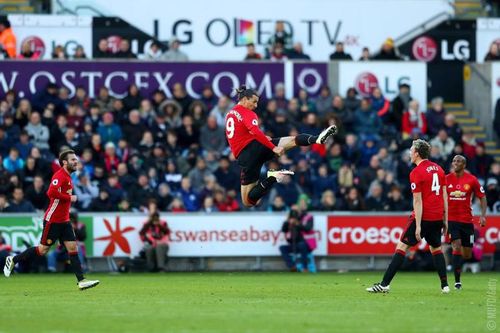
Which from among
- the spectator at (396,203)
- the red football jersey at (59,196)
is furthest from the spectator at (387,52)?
the red football jersey at (59,196)

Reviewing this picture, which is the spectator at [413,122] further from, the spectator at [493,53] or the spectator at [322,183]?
the spectator at [493,53]

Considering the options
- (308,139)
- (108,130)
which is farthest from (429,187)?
(108,130)

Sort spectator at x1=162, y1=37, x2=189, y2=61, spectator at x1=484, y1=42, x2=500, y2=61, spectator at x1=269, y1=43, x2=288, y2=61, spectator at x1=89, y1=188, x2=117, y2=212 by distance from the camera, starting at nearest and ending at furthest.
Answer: spectator at x1=89, y1=188, x2=117, y2=212, spectator at x1=162, y1=37, x2=189, y2=61, spectator at x1=269, y1=43, x2=288, y2=61, spectator at x1=484, y1=42, x2=500, y2=61

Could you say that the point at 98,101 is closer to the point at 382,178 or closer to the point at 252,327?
the point at 382,178

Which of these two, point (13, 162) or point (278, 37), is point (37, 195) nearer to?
point (13, 162)

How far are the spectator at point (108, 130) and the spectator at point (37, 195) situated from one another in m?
2.50

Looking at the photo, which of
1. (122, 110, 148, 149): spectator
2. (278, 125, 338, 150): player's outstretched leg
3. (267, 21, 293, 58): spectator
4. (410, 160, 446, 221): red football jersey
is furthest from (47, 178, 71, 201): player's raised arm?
(267, 21, 293, 58): spectator

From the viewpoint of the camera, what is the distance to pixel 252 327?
47.4ft

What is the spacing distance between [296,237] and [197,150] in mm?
3744

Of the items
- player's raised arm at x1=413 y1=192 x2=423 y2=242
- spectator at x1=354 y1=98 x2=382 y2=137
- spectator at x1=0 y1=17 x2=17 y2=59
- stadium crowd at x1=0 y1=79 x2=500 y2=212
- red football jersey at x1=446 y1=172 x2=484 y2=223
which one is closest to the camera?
player's raised arm at x1=413 y1=192 x2=423 y2=242

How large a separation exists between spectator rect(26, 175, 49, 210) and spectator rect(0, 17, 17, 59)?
5.32 m

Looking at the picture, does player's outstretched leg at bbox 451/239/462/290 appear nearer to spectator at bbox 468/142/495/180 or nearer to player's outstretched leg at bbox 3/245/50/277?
player's outstretched leg at bbox 3/245/50/277

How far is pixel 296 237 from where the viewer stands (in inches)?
1178

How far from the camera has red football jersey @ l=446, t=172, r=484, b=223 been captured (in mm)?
22312
